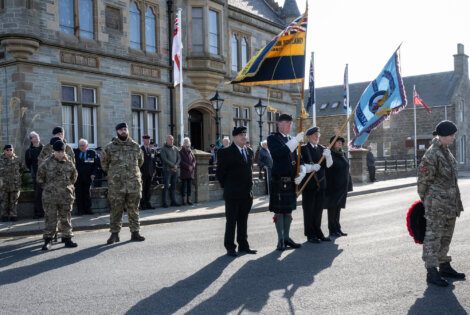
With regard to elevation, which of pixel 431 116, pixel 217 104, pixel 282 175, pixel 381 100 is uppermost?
pixel 431 116

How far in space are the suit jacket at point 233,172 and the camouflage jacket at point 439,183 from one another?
287 cm

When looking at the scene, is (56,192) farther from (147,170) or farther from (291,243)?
(147,170)

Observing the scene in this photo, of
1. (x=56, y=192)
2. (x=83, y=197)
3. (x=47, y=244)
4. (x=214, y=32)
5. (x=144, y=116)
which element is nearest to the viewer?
(x=47, y=244)

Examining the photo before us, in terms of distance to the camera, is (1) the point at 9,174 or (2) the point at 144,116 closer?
(1) the point at 9,174

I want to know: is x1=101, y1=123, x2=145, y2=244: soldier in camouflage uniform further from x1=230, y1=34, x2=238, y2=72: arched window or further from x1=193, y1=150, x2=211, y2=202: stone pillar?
x1=230, y1=34, x2=238, y2=72: arched window

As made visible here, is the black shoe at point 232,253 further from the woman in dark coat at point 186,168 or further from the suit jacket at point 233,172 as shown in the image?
the woman in dark coat at point 186,168

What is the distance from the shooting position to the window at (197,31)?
2105 centimetres

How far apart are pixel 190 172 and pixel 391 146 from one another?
3769 centimetres

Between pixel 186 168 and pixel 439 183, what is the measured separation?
32.1 feet

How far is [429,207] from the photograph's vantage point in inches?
231

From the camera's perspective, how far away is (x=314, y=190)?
8.79 meters

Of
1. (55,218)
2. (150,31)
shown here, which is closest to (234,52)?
(150,31)

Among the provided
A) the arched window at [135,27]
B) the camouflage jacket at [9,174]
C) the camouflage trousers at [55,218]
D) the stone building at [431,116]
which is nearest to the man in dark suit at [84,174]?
the camouflage jacket at [9,174]

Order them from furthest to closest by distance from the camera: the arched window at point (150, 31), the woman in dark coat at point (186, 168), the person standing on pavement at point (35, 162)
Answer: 1. the arched window at point (150, 31)
2. the woman in dark coat at point (186, 168)
3. the person standing on pavement at point (35, 162)
